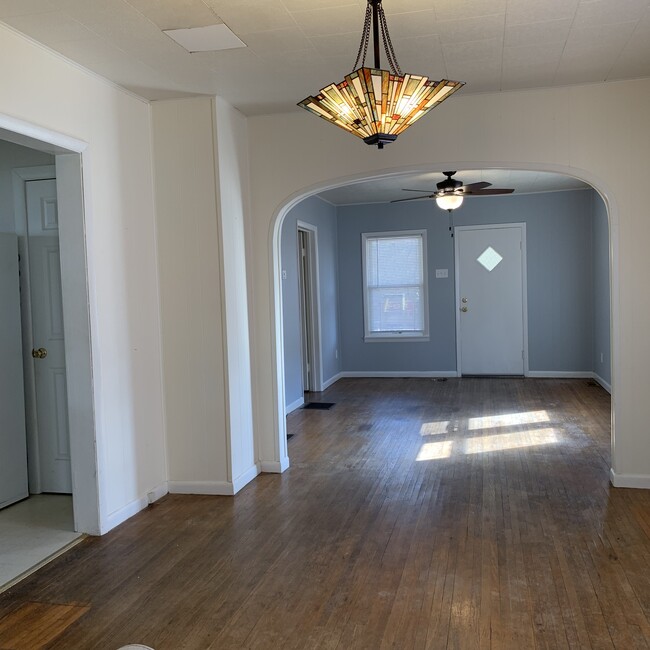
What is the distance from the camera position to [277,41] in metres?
3.33

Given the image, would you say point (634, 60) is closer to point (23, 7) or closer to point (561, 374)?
point (23, 7)

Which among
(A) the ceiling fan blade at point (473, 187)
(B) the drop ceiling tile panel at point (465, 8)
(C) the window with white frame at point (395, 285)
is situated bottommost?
(C) the window with white frame at point (395, 285)

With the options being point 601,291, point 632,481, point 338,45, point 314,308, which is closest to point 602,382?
point 601,291

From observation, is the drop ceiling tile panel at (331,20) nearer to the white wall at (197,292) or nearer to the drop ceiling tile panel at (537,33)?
the drop ceiling tile panel at (537,33)

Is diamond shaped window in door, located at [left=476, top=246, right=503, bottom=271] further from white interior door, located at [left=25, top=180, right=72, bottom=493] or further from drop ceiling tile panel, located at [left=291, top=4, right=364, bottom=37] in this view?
white interior door, located at [left=25, top=180, right=72, bottom=493]

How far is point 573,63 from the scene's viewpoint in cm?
377

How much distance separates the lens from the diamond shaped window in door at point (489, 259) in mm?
8844

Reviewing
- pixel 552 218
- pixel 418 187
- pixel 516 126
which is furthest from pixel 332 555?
pixel 552 218

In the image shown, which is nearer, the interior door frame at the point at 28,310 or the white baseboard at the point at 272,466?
the interior door frame at the point at 28,310


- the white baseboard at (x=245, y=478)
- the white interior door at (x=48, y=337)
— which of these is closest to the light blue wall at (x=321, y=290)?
the white baseboard at (x=245, y=478)

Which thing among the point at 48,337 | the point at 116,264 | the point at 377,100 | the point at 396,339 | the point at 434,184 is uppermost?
the point at 434,184

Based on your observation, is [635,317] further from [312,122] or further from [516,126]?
[312,122]

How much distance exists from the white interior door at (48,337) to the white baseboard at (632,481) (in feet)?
11.8

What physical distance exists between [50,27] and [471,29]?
2.04 metres
